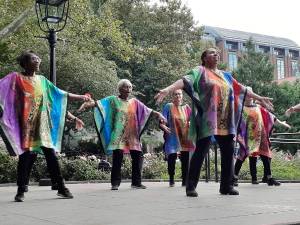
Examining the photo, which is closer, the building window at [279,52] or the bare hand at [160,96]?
the bare hand at [160,96]

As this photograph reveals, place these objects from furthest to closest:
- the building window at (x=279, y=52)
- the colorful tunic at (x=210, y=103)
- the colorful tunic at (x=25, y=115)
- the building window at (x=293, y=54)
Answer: the building window at (x=293, y=54), the building window at (x=279, y=52), the colorful tunic at (x=210, y=103), the colorful tunic at (x=25, y=115)

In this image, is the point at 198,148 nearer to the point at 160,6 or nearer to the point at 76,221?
the point at 76,221

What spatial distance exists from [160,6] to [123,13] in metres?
2.57

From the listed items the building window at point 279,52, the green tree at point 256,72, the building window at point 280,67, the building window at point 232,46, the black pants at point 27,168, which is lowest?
the black pants at point 27,168

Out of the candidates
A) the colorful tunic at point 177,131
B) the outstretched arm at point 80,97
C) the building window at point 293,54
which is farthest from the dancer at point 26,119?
the building window at point 293,54

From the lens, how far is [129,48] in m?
23.1

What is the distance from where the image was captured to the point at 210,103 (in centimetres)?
681

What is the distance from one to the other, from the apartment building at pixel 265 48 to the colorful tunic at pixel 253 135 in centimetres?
8203

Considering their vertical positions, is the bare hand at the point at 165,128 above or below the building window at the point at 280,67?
below

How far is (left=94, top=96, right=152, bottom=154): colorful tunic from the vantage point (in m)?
8.58

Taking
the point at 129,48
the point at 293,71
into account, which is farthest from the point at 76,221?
the point at 293,71

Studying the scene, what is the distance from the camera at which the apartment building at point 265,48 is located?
9456 centimetres

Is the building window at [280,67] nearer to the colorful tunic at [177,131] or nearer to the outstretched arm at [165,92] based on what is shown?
the colorful tunic at [177,131]

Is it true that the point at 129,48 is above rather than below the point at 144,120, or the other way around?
above
